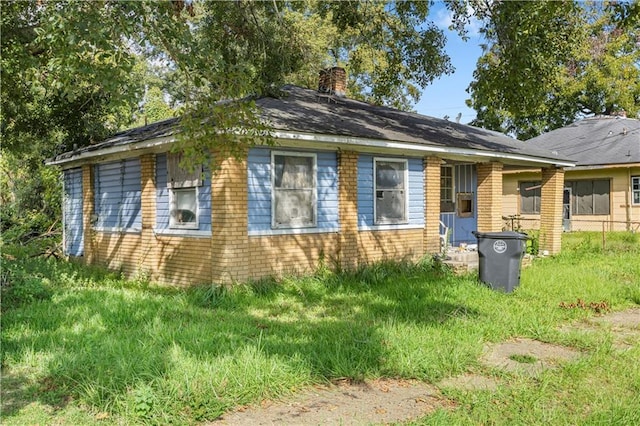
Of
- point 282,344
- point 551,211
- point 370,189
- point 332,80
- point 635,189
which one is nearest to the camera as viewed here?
point 282,344

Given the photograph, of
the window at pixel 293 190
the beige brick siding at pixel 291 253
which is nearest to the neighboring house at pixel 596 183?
the beige brick siding at pixel 291 253

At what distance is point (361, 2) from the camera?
1241 centimetres

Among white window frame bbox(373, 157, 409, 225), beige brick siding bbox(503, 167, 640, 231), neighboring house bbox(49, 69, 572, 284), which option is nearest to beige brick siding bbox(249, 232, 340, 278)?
neighboring house bbox(49, 69, 572, 284)

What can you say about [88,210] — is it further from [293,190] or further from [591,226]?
[591,226]

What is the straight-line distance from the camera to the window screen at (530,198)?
78.7 feet

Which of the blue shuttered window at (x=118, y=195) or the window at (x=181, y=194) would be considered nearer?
Answer: the window at (x=181, y=194)

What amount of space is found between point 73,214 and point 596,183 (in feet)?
67.6

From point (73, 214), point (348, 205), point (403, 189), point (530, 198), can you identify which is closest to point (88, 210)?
point (73, 214)

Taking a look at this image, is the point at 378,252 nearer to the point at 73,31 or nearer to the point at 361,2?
the point at 361,2

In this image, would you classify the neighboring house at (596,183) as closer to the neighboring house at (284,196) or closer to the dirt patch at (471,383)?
the neighboring house at (284,196)

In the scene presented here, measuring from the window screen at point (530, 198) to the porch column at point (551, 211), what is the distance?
743 cm

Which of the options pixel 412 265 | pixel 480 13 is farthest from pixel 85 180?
pixel 480 13

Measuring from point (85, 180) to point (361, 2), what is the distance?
8.51 metres

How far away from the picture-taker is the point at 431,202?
12.9m
